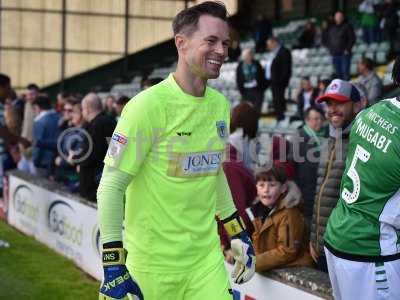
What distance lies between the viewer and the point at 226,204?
3.61m

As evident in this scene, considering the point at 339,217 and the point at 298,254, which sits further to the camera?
the point at 298,254

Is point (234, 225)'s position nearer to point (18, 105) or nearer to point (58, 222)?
point (58, 222)

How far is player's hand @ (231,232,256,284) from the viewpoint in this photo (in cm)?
353

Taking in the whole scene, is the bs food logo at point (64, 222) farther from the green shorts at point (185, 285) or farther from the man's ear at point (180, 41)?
the man's ear at point (180, 41)

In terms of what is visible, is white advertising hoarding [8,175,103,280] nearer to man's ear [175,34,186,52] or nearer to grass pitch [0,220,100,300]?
grass pitch [0,220,100,300]

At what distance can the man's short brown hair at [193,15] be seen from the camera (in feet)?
10.5

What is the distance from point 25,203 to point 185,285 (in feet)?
22.3

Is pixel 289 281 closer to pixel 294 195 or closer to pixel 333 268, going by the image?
pixel 294 195

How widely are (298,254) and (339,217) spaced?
1405mm

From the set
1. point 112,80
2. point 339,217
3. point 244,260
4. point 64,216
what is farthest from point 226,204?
point 112,80

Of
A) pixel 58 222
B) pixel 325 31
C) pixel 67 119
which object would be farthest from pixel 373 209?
pixel 325 31

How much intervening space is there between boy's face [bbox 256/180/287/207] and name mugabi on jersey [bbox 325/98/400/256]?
151 cm

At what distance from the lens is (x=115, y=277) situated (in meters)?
2.90

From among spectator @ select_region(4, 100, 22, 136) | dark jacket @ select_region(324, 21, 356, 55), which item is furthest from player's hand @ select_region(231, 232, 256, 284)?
dark jacket @ select_region(324, 21, 356, 55)
